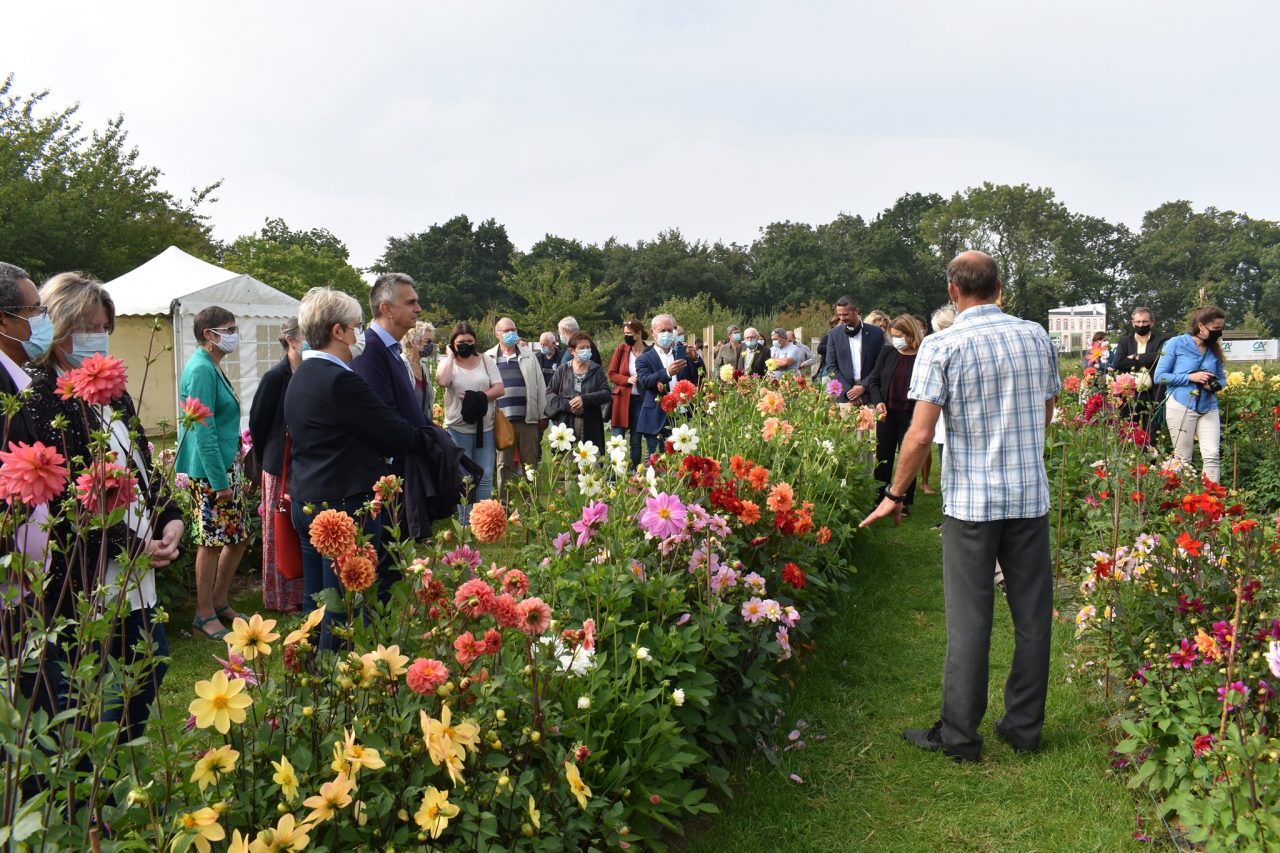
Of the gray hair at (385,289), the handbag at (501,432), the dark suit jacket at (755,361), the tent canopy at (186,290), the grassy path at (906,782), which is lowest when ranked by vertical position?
the grassy path at (906,782)

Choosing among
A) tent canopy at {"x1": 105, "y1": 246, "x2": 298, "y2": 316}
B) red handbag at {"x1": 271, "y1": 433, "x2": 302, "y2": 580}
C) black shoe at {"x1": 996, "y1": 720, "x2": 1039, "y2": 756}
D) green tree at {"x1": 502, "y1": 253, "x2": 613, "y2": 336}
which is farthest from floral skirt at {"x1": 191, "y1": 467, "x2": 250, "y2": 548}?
green tree at {"x1": 502, "y1": 253, "x2": 613, "y2": 336}

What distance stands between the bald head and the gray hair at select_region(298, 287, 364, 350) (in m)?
2.20

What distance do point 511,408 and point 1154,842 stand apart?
18.5 ft

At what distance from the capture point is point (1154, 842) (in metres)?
2.81

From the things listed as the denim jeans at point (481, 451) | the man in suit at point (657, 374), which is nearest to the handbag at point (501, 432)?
the denim jeans at point (481, 451)

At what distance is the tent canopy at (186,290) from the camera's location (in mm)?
13055

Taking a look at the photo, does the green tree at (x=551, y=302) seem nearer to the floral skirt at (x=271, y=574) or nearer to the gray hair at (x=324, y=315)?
the floral skirt at (x=271, y=574)

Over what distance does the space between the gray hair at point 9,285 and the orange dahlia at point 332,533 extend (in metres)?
0.92

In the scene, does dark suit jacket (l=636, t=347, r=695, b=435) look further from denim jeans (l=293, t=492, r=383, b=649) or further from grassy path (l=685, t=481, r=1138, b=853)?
denim jeans (l=293, t=492, r=383, b=649)

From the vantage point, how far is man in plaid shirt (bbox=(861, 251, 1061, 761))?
10.7ft

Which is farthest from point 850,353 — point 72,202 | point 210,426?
point 72,202

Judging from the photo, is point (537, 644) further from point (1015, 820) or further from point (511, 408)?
point (511, 408)

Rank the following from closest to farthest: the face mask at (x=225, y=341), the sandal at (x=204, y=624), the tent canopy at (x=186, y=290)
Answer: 1. the face mask at (x=225, y=341)
2. the sandal at (x=204, y=624)
3. the tent canopy at (x=186, y=290)

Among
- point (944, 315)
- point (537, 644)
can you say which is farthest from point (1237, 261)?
point (537, 644)
